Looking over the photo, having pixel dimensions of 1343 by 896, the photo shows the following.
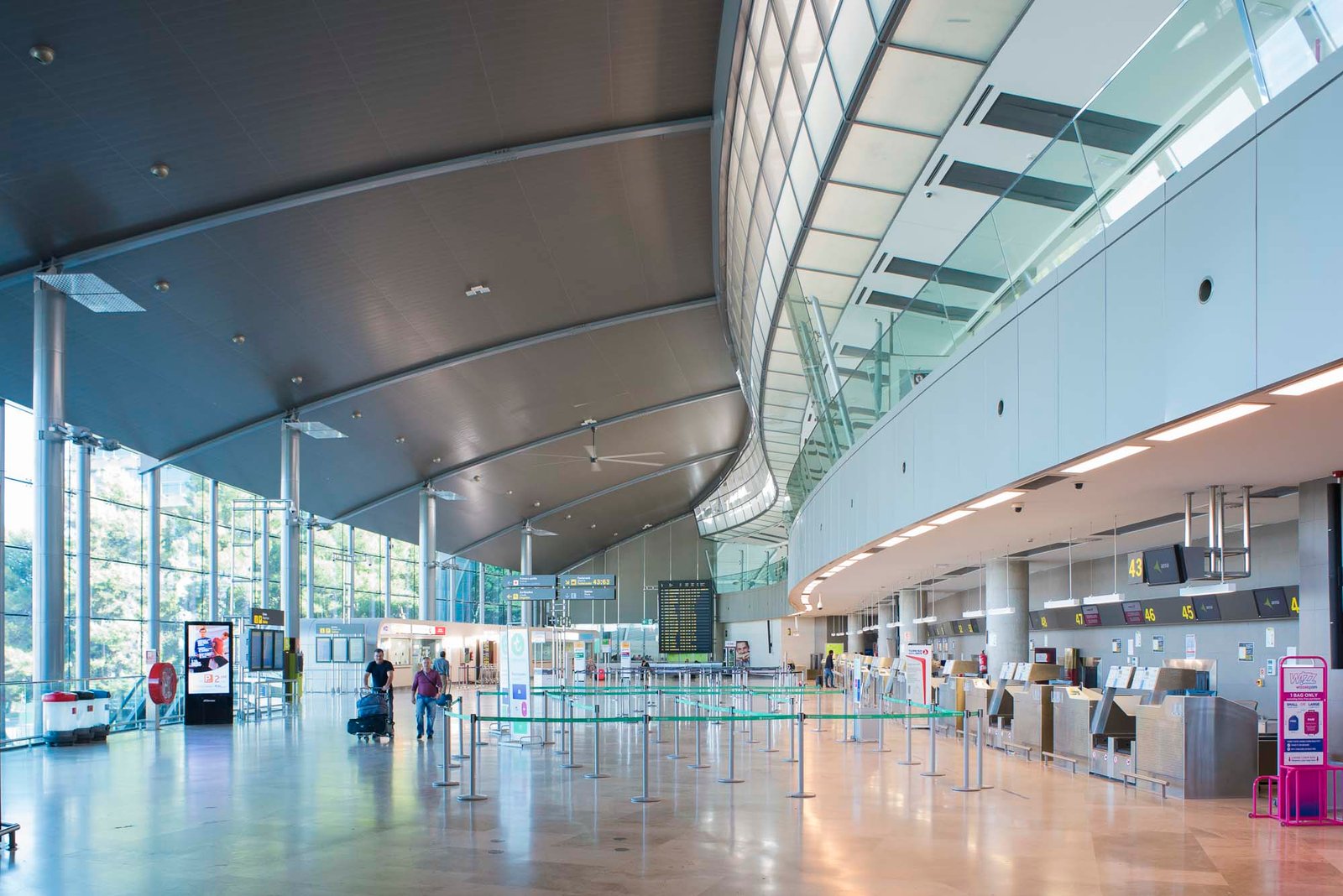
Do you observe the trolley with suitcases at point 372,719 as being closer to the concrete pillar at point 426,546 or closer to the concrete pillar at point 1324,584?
the concrete pillar at point 1324,584

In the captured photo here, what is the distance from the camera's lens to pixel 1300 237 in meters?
5.66

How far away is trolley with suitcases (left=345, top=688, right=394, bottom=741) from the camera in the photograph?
18.7m

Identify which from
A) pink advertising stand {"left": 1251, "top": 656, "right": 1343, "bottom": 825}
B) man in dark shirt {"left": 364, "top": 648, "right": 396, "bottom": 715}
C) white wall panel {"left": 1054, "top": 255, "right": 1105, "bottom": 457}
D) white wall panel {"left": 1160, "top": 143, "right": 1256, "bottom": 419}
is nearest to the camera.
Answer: white wall panel {"left": 1160, "top": 143, "right": 1256, "bottom": 419}

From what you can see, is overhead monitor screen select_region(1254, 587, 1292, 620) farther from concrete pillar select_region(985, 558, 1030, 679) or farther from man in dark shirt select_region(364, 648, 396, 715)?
man in dark shirt select_region(364, 648, 396, 715)

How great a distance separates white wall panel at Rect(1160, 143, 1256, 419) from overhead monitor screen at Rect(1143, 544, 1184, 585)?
5.15 m

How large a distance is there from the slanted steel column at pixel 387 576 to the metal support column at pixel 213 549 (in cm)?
1424

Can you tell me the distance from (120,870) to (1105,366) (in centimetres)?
816

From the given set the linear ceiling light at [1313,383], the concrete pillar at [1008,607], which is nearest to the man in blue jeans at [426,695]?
the concrete pillar at [1008,607]

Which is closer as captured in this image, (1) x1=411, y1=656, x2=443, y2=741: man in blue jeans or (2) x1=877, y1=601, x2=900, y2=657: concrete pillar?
(1) x1=411, y1=656, x2=443, y2=741: man in blue jeans

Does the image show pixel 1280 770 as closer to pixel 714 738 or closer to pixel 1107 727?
pixel 1107 727

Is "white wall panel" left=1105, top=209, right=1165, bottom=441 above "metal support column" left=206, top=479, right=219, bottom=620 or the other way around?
above

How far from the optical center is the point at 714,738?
19.5m

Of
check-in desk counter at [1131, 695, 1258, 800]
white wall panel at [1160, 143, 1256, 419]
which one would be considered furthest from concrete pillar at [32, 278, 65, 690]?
white wall panel at [1160, 143, 1256, 419]

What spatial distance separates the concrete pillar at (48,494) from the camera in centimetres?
1748
